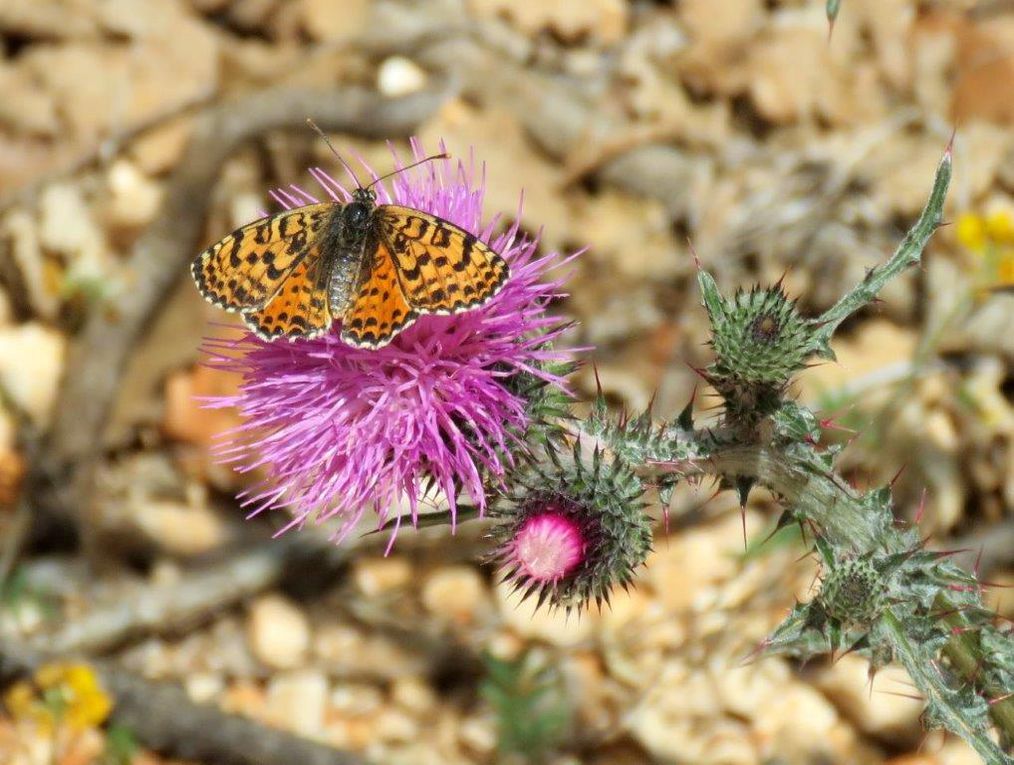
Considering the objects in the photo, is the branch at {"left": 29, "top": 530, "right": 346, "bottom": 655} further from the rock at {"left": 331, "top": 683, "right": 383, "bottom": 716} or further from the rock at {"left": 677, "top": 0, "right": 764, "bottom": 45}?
the rock at {"left": 677, "top": 0, "right": 764, "bottom": 45}

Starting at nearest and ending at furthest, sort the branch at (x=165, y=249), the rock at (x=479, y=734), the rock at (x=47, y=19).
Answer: the rock at (x=479, y=734)
the branch at (x=165, y=249)
the rock at (x=47, y=19)

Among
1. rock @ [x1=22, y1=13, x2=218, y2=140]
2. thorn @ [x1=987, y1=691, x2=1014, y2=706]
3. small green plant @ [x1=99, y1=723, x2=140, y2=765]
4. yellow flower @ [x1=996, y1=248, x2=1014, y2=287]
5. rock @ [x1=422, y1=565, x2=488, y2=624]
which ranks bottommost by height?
small green plant @ [x1=99, y1=723, x2=140, y2=765]

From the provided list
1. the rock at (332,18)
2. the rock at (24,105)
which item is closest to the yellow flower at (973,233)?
the rock at (332,18)

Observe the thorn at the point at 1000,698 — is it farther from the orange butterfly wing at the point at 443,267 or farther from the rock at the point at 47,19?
the rock at the point at 47,19

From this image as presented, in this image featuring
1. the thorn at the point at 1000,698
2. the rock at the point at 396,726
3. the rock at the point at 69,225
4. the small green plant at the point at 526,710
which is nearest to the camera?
the thorn at the point at 1000,698

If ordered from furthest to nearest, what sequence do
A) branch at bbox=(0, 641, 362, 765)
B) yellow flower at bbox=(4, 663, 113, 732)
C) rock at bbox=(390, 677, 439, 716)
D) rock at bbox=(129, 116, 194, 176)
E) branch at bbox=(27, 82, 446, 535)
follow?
rock at bbox=(129, 116, 194, 176) → branch at bbox=(27, 82, 446, 535) → rock at bbox=(390, 677, 439, 716) → branch at bbox=(0, 641, 362, 765) → yellow flower at bbox=(4, 663, 113, 732)

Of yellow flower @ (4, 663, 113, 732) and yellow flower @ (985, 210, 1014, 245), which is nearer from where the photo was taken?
yellow flower @ (4, 663, 113, 732)

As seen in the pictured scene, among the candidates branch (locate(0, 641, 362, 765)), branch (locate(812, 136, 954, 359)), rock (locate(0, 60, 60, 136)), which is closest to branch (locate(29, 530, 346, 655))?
branch (locate(0, 641, 362, 765))
